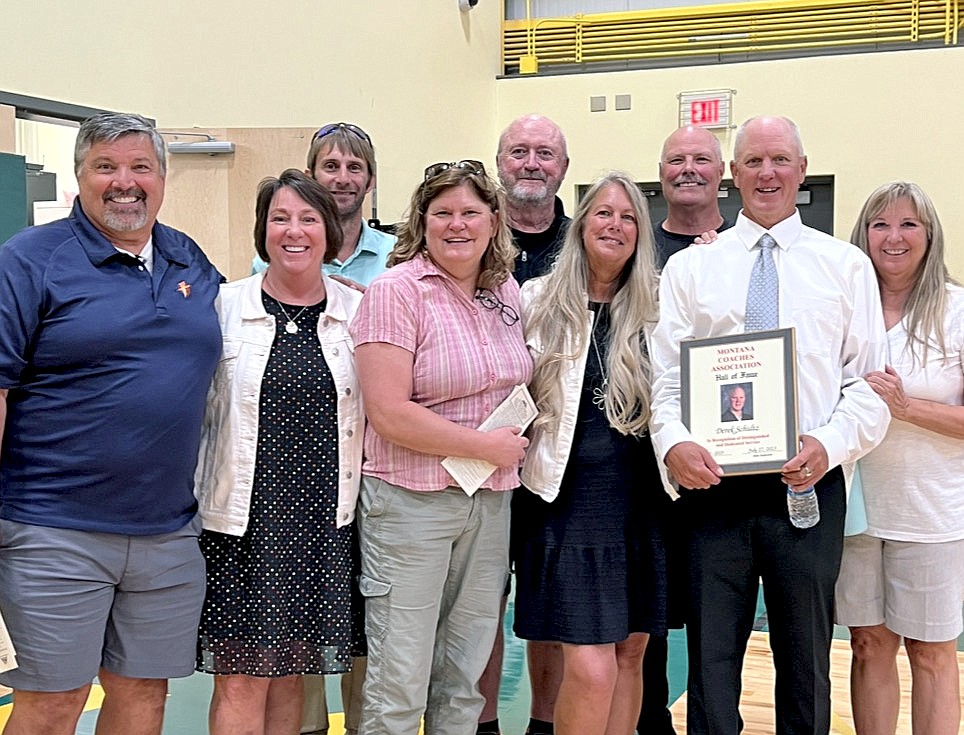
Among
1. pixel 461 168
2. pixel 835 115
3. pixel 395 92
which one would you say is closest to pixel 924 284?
pixel 461 168

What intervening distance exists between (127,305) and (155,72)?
342 centimetres

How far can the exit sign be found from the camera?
8.47 m

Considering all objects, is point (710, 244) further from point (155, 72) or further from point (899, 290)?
point (155, 72)

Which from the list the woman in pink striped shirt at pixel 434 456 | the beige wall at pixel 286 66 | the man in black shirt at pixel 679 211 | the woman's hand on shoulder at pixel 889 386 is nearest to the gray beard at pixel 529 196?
the man in black shirt at pixel 679 211

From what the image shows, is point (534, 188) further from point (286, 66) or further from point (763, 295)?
point (286, 66)

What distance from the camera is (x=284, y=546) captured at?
268cm

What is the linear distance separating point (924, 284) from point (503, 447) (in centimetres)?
130

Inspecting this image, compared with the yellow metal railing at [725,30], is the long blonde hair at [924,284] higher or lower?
lower

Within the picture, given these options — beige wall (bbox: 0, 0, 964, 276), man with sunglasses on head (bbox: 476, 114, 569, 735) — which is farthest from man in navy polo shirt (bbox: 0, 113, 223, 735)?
beige wall (bbox: 0, 0, 964, 276)

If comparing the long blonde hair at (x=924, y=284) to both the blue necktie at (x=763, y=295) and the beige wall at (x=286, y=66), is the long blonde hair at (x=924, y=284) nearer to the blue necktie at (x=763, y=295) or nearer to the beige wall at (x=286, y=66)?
the blue necktie at (x=763, y=295)

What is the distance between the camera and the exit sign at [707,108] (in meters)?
8.47

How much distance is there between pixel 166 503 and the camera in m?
2.55

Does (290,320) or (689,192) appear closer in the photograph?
(290,320)

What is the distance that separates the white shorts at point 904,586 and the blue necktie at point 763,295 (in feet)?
2.40
